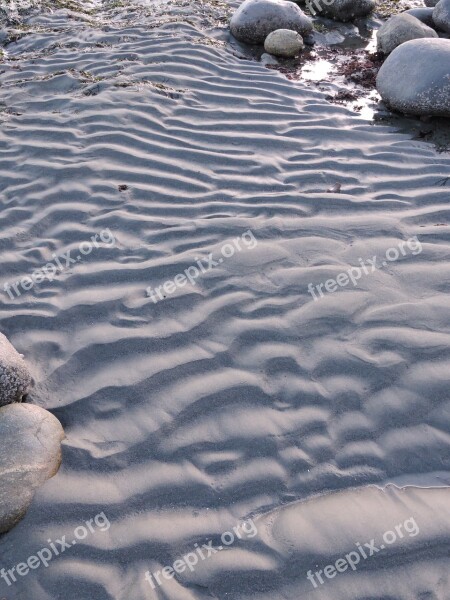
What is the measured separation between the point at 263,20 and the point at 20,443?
6159 mm

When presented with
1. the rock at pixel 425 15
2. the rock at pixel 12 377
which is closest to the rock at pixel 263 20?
the rock at pixel 425 15

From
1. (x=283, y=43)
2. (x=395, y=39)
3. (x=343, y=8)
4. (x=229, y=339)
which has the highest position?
(x=343, y=8)

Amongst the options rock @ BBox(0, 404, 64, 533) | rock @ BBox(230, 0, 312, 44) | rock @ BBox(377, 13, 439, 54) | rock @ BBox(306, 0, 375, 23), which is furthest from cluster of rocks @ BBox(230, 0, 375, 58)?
rock @ BBox(0, 404, 64, 533)

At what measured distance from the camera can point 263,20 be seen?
6.84 m

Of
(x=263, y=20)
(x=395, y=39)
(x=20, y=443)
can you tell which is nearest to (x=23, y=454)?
(x=20, y=443)

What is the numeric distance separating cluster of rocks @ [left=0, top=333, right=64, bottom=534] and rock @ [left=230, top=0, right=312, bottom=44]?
219 inches

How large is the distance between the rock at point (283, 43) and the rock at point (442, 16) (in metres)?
1.75

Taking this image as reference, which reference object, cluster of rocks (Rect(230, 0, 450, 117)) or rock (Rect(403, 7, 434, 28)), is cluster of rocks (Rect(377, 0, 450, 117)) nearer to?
cluster of rocks (Rect(230, 0, 450, 117))

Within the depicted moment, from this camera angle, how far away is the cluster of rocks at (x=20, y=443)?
2309 millimetres

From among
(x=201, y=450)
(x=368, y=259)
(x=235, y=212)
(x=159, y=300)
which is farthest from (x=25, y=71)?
(x=201, y=450)

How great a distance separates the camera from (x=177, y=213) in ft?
13.3

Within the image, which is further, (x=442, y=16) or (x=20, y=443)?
(x=442, y=16)

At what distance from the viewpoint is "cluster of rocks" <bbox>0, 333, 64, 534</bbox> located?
231 cm

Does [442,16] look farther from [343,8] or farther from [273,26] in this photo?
[273,26]
